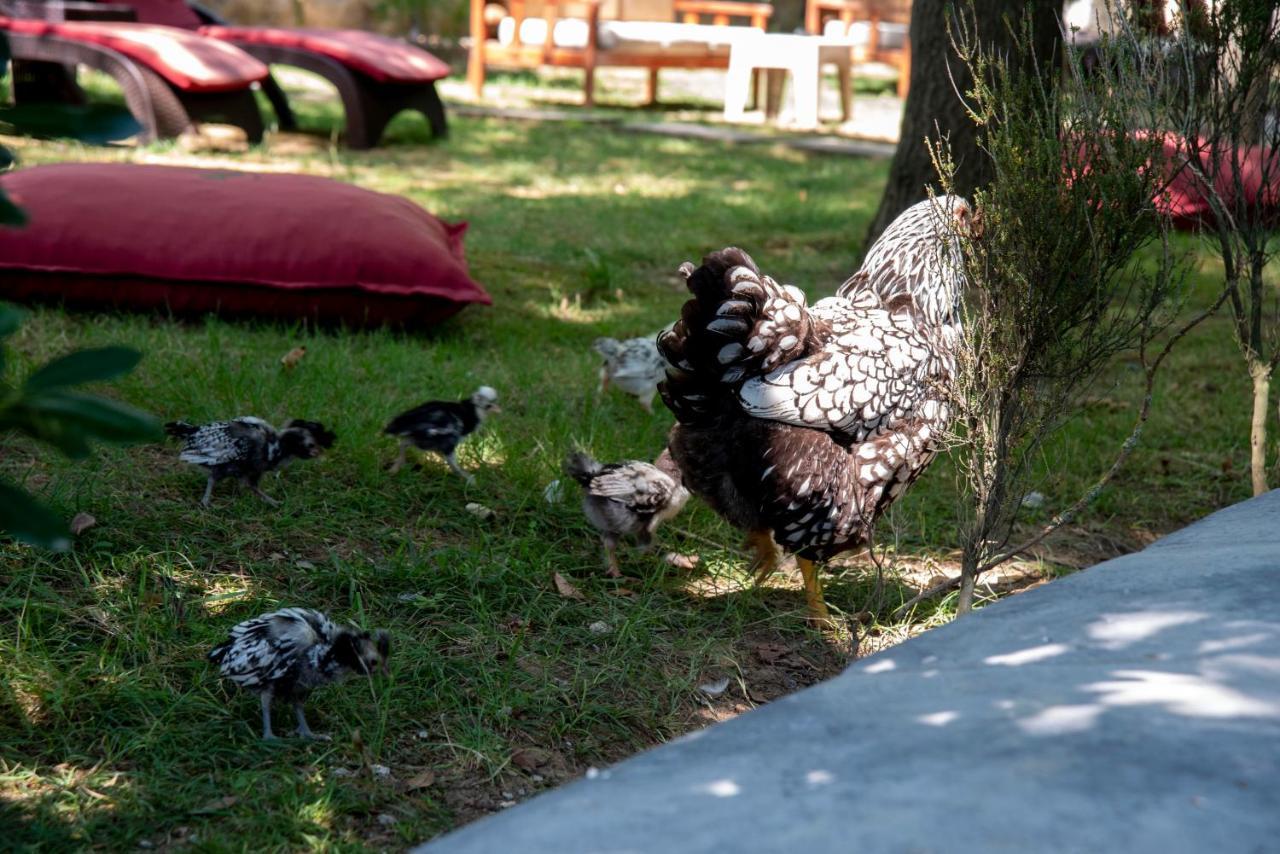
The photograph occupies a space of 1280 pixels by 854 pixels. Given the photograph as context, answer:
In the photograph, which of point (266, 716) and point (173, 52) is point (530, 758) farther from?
point (173, 52)

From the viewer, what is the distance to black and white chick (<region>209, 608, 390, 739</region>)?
287 cm

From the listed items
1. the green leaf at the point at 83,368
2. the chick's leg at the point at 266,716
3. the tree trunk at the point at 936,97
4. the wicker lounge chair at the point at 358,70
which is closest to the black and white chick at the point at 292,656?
the chick's leg at the point at 266,716

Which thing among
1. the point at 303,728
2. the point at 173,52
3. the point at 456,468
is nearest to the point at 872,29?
the point at 173,52

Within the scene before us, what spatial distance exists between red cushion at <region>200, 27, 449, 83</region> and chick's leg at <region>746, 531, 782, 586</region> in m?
8.40

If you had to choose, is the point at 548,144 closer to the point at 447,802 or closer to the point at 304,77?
the point at 304,77

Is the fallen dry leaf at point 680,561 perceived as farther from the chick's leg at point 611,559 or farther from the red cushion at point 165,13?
the red cushion at point 165,13

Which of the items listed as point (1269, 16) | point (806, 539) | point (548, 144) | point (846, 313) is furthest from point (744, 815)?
point (548, 144)

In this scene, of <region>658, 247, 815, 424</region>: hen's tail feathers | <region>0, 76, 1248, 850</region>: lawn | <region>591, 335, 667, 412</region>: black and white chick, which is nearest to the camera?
<region>0, 76, 1248, 850</region>: lawn

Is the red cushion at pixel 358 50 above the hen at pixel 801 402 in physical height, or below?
above

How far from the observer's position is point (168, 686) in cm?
305

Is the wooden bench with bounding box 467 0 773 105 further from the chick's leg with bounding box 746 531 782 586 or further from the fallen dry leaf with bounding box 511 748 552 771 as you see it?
the fallen dry leaf with bounding box 511 748 552 771

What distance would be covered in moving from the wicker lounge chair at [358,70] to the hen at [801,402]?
8351 mm

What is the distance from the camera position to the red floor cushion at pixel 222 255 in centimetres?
584

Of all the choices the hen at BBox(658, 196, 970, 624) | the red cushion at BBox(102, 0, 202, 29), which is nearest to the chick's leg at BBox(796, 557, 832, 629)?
the hen at BBox(658, 196, 970, 624)
